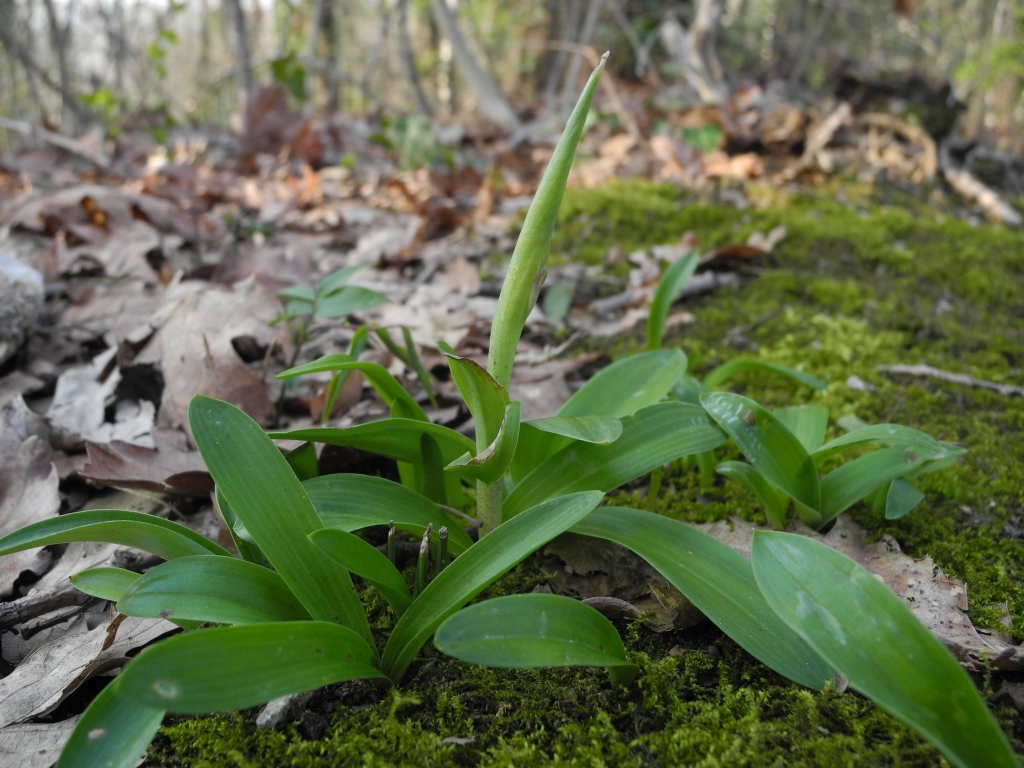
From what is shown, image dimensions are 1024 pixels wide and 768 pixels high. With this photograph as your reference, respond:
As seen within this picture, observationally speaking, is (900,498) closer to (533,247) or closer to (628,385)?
(628,385)

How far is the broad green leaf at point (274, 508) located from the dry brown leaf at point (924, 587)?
73cm

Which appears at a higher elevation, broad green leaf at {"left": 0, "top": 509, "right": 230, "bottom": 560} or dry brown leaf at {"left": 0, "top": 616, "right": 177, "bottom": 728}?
broad green leaf at {"left": 0, "top": 509, "right": 230, "bottom": 560}

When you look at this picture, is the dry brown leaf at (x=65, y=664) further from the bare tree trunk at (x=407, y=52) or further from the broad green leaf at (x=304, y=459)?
the bare tree trunk at (x=407, y=52)

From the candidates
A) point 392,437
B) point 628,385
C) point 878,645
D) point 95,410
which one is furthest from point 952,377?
point 95,410

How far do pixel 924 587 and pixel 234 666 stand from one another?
1225mm

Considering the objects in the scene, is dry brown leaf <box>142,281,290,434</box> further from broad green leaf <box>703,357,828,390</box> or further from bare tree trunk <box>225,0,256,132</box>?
bare tree trunk <box>225,0,256,132</box>

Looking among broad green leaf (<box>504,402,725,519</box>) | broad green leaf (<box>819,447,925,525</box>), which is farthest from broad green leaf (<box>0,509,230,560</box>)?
broad green leaf (<box>819,447,925,525</box>)

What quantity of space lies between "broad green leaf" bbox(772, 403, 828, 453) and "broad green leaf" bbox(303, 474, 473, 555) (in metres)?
0.82

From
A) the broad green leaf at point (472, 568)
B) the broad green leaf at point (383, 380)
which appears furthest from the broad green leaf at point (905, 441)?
the broad green leaf at point (383, 380)

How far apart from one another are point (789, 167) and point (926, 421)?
314 centimetres

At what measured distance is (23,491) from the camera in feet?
5.34

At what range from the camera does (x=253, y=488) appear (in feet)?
3.69

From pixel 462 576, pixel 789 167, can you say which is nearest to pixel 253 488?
pixel 462 576

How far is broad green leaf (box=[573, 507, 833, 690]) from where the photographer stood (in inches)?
42.1
